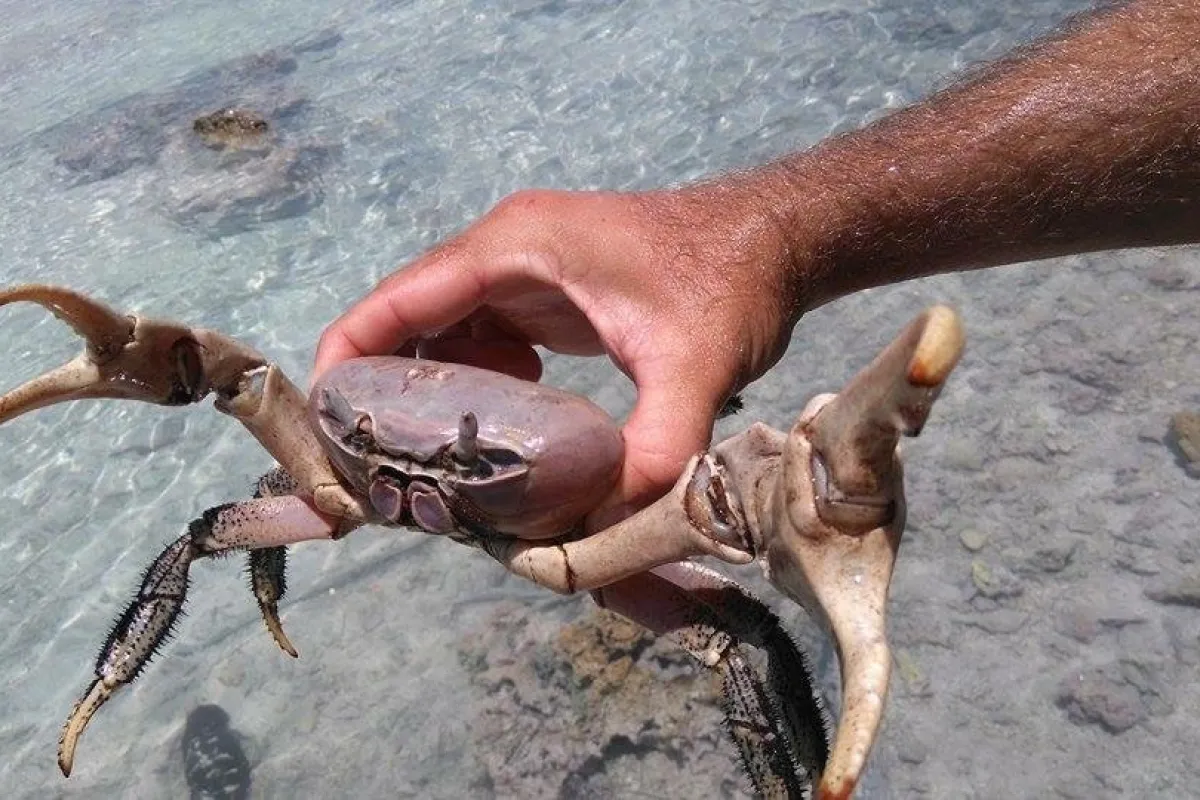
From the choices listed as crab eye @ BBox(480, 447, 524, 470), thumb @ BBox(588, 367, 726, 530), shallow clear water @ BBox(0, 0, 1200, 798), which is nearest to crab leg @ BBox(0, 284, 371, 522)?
crab eye @ BBox(480, 447, 524, 470)

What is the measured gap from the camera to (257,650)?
4.05 metres

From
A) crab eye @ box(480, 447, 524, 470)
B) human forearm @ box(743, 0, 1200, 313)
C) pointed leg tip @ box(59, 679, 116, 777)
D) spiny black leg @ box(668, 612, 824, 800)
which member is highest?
human forearm @ box(743, 0, 1200, 313)

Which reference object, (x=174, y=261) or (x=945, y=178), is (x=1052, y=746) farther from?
(x=174, y=261)

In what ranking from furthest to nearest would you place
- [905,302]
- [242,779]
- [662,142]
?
[662,142]
[905,302]
[242,779]

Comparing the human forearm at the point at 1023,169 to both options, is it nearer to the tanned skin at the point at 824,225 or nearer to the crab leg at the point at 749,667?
the tanned skin at the point at 824,225

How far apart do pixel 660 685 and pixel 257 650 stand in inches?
71.5

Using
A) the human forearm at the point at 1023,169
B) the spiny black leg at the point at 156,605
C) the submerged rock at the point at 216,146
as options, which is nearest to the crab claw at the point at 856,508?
the human forearm at the point at 1023,169

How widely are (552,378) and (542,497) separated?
9.28 ft

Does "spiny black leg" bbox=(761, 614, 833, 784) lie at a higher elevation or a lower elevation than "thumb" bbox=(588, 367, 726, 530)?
lower

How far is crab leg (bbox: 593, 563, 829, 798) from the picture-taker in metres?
2.18

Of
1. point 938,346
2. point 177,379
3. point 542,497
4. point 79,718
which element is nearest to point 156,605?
point 79,718

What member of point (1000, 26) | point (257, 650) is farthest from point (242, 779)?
point (1000, 26)

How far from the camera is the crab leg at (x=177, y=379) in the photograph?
187 cm

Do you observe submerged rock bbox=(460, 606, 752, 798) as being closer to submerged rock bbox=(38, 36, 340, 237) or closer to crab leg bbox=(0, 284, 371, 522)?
crab leg bbox=(0, 284, 371, 522)
